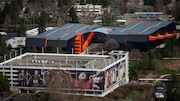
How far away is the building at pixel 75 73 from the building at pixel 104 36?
9.23 feet

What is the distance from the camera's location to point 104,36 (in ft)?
68.3

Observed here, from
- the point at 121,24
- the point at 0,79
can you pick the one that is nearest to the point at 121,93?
the point at 0,79

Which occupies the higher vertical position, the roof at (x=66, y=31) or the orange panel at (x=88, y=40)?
the roof at (x=66, y=31)

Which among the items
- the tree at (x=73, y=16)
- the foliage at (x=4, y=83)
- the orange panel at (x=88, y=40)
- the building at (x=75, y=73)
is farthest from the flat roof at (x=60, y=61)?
the tree at (x=73, y=16)

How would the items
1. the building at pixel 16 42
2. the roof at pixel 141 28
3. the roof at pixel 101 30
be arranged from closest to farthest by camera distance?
1. the roof at pixel 101 30
2. the roof at pixel 141 28
3. the building at pixel 16 42

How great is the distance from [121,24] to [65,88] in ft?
27.8

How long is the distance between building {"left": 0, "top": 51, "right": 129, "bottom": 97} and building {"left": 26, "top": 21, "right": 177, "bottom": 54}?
2.81m

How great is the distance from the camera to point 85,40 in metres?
20.7

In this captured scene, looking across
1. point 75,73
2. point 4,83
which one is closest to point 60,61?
point 75,73

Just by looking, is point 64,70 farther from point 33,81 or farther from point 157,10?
point 157,10

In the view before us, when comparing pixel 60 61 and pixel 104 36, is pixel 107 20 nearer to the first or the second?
pixel 104 36

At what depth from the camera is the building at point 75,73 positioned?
1592cm

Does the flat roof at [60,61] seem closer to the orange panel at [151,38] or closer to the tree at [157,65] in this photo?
the tree at [157,65]

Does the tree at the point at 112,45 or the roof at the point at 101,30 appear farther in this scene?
the roof at the point at 101,30
